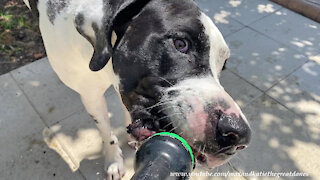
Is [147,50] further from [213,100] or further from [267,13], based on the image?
[267,13]

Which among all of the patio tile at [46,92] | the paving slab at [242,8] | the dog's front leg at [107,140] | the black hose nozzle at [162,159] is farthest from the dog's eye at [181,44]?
the paving slab at [242,8]

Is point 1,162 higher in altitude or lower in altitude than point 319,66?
lower

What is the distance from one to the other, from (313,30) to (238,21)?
49.4 inches

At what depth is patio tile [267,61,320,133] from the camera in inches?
149

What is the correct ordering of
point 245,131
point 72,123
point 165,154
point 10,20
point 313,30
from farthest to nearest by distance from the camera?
1. point 313,30
2. point 10,20
3. point 72,123
4. point 245,131
5. point 165,154

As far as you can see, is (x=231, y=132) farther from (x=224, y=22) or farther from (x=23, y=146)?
(x=224, y=22)

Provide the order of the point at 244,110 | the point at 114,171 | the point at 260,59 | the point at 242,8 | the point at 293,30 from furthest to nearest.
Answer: the point at 242,8, the point at 293,30, the point at 260,59, the point at 244,110, the point at 114,171

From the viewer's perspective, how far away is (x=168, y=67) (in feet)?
5.69

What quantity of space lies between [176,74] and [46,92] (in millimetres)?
2563

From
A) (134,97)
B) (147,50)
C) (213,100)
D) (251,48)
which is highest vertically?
(147,50)

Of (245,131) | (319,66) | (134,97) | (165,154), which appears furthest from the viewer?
(319,66)

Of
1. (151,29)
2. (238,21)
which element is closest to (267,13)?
(238,21)

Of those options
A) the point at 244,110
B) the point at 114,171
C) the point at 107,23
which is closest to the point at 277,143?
the point at 244,110

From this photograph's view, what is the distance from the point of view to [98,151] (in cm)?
326
